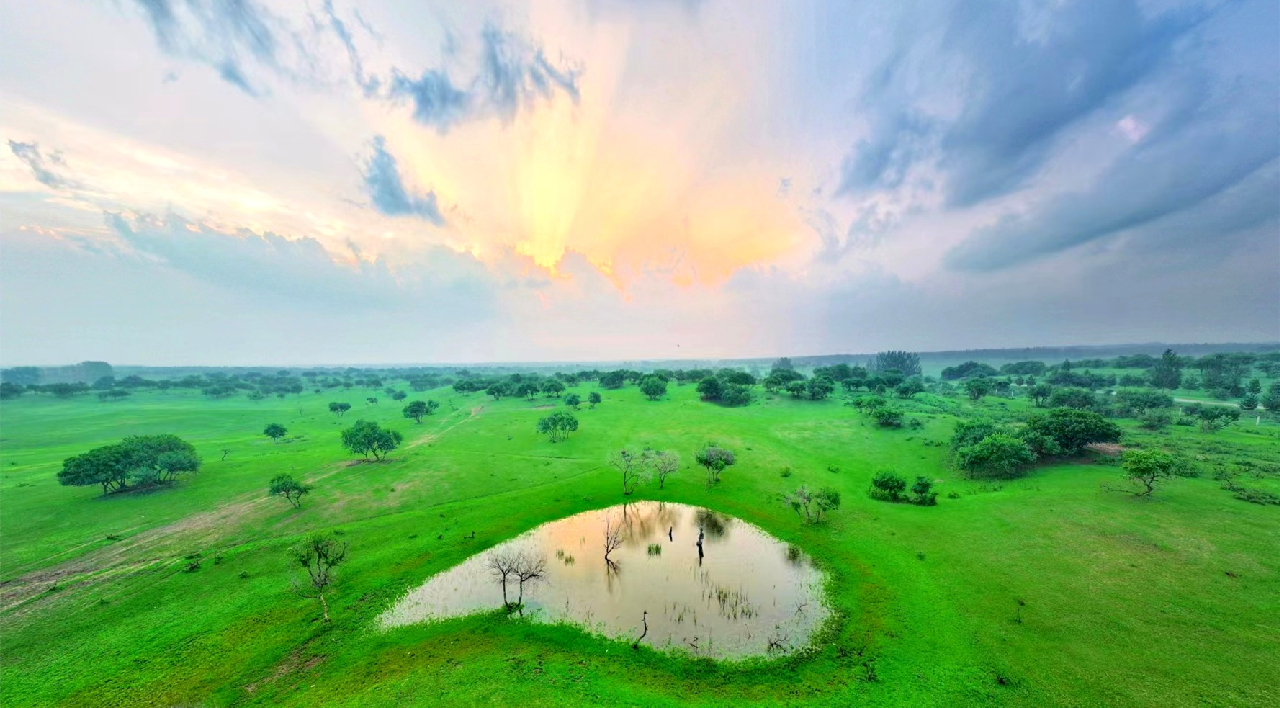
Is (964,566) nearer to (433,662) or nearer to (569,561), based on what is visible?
(569,561)

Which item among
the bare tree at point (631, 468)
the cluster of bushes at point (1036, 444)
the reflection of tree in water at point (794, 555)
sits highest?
the cluster of bushes at point (1036, 444)

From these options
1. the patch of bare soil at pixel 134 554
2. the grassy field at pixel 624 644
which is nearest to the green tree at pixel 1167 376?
the grassy field at pixel 624 644

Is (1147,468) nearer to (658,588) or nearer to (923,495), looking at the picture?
(923,495)

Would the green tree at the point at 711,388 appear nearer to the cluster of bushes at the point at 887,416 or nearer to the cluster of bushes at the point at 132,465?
the cluster of bushes at the point at 887,416

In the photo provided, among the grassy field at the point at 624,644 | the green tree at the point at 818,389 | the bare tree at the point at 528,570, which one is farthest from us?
the green tree at the point at 818,389

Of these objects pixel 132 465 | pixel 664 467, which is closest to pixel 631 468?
pixel 664 467

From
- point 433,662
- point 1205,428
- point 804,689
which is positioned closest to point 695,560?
point 804,689
